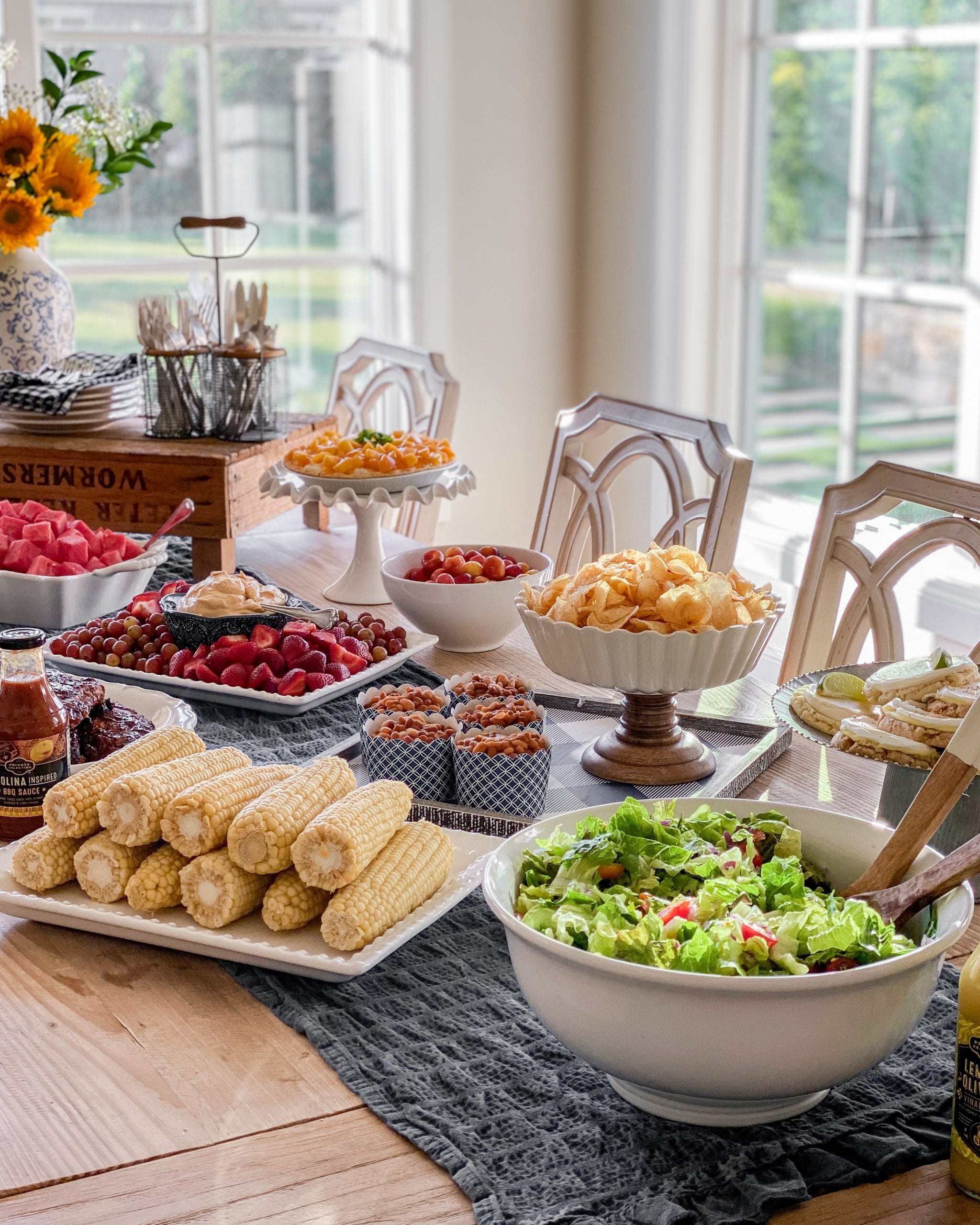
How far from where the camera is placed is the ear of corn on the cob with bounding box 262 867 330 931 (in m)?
0.98

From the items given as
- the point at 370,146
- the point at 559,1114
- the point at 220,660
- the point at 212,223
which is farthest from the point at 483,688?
the point at 370,146

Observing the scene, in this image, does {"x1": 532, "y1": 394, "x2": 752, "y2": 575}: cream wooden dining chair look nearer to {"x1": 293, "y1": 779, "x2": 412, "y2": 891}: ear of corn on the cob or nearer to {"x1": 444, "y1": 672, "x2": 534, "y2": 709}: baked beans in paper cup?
{"x1": 444, "y1": 672, "x2": 534, "y2": 709}: baked beans in paper cup

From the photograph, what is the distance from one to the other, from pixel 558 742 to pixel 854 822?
0.50 m

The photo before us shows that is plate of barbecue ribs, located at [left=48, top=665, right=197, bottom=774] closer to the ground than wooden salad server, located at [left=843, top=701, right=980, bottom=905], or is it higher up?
closer to the ground

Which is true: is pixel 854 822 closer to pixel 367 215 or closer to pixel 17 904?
pixel 17 904

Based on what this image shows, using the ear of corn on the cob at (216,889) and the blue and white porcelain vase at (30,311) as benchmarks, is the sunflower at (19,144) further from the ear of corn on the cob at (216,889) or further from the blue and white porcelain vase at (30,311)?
the ear of corn on the cob at (216,889)

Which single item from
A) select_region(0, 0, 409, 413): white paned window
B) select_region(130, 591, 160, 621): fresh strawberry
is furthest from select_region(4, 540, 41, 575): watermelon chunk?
select_region(0, 0, 409, 413): white paned window

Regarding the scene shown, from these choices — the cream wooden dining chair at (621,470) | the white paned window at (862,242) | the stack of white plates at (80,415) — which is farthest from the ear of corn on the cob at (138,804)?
the white paned window at (862,242)

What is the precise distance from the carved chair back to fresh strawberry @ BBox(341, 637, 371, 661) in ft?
3.42

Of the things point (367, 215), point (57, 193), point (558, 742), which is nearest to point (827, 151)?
point (367, 215)

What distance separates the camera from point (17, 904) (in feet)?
3.42

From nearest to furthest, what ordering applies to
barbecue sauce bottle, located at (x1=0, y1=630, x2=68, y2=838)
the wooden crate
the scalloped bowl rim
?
the scalloped bowl rim
barbecue sauce bottle, located at (x1=0, y1=630, x2=68, y2=838)
the wooden crate

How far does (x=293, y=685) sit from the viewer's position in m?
1.53

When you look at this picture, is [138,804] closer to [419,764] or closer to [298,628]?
[419,764]
